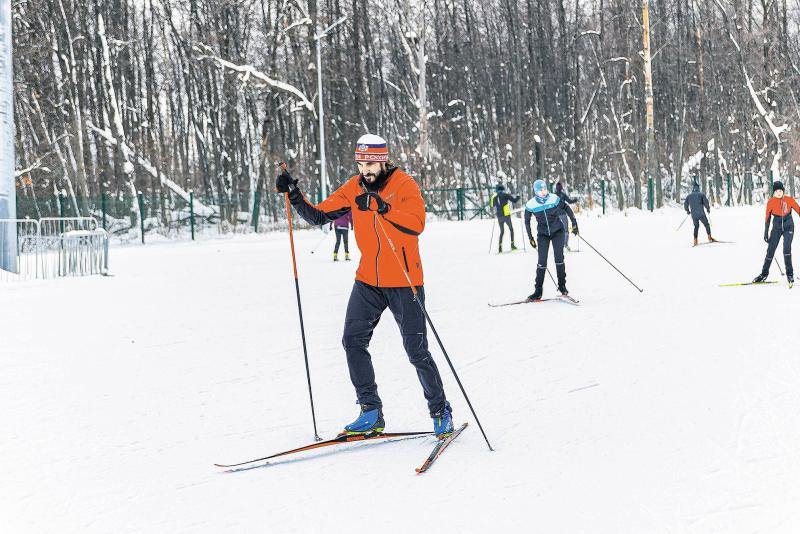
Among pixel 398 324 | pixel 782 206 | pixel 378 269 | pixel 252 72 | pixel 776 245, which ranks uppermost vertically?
pixel 252 72

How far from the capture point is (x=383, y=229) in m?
4.79

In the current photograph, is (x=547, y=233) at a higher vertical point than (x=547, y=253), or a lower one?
higher

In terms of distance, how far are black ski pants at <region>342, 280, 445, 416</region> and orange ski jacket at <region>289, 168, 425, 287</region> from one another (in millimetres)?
77

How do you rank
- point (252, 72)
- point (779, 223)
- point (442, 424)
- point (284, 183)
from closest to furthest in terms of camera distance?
1. point (284, 183)
2. point (442, 424)
3. point (779, 223)
4. point (252, 72)

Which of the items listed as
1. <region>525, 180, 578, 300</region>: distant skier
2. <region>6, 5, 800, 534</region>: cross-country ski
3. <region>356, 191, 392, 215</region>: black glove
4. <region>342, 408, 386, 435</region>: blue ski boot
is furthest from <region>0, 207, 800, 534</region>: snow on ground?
<region>356, 191, 392, 215</region>: black glove

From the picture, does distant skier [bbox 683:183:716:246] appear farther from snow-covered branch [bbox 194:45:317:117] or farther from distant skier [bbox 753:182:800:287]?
snow-covered branch [bbox 194:45:317:117]

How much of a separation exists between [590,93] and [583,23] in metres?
6.03

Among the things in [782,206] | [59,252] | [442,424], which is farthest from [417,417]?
[59,252]

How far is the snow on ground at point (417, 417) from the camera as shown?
3.83m

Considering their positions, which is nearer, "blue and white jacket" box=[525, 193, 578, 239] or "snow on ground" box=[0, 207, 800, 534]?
"snow on ground" box=[0, 207, 800, 534]

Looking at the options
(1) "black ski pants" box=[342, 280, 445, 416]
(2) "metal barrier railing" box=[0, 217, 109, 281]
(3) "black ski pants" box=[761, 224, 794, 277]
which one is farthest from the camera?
(2) "metal barrier railing" box=[0, 217, 109, 281]

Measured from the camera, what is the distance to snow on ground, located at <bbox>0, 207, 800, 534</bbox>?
3832 mm

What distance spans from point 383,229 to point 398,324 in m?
0.56

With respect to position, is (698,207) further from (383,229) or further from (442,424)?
(383,229)
